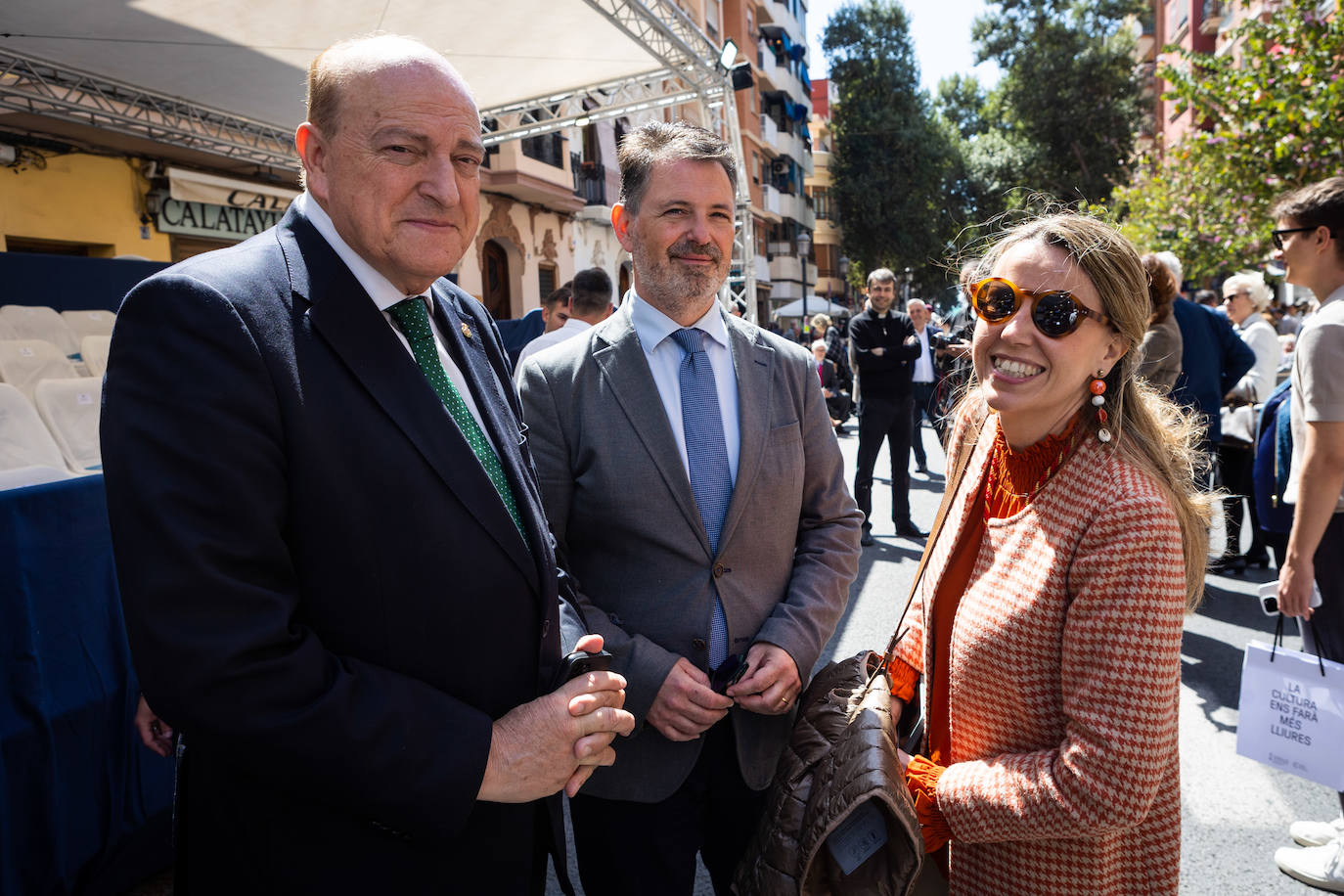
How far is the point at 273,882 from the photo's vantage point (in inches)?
48.8

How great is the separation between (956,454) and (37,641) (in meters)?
2.62

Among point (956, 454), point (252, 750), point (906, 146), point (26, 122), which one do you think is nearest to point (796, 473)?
point (956, 454)

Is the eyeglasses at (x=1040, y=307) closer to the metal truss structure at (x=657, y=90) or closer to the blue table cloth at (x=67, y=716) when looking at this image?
the blue table cloth at (x=67, y=716)

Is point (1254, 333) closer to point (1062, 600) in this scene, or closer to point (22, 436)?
point (1062, 600)

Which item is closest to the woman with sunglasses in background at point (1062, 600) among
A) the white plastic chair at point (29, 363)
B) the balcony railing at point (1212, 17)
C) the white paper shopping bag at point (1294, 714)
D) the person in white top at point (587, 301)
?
the white paper shopping bag at point (1294, 714)

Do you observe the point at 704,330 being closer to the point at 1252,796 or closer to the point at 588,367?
the point at 588,367

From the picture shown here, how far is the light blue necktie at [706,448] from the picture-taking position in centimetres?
199

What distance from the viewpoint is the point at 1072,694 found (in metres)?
1.46

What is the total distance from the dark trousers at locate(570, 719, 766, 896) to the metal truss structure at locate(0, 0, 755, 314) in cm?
558

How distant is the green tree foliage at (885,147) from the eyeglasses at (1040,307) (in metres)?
36.2

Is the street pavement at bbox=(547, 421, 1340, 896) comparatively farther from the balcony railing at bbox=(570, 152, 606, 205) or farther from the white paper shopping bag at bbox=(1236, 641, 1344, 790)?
the balcony railing at bbox=(570, 152, 606, 205)

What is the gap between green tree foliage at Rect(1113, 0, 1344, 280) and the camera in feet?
27.1

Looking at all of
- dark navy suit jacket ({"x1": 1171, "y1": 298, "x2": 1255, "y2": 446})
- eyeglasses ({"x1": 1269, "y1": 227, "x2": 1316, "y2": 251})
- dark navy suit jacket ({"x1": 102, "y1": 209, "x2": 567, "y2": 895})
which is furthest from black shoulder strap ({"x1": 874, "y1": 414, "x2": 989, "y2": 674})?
dark navy suit jacket ({"x1": 1171, "y1": 298, "x2": 1255, "y2": 446})

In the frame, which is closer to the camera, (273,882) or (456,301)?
(273,882)
